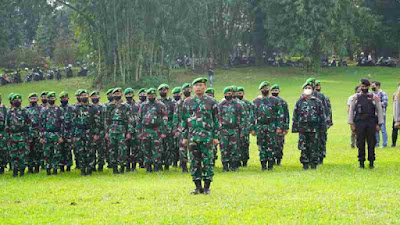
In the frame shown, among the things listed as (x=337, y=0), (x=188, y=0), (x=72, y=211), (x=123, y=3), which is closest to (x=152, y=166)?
(x=72, y=211)

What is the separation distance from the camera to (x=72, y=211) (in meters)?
10.5

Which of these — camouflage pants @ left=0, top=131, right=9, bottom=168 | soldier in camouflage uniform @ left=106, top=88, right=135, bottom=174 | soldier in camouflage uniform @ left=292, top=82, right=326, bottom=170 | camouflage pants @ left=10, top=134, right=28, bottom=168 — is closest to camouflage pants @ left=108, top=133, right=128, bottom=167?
soldier in camouflage uniform @ left=106, top=88, right=135, bottom=174

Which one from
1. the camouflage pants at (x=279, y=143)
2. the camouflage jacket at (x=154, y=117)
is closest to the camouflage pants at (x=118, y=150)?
the camouflage jacket at (x=154, y=117)

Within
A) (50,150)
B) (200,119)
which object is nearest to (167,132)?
(50,150)

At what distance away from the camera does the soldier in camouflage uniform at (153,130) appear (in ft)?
52.6

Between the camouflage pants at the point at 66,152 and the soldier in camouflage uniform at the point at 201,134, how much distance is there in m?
5.27

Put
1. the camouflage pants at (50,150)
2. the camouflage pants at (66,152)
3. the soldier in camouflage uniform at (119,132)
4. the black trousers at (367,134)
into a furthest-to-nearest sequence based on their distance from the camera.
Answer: the camouflage pants at (66,152) → the camouflage pants at (50,150) → the soldier in camouflage uniform at (119,132) → the black trousers at (367,134)

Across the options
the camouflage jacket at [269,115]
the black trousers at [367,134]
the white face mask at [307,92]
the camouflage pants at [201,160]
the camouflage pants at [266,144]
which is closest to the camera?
the camouflage pants at [201,160]

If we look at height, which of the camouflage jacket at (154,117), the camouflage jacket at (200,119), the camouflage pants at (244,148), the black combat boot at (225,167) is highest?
the camouflage jacket at (200,119)

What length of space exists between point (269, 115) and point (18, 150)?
6114 mm

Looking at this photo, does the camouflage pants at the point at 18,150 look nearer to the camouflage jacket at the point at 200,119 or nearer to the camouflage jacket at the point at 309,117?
the camouflage jacket at the point at 200,119

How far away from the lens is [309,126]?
15.2 m

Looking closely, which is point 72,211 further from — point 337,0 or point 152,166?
point 337,0

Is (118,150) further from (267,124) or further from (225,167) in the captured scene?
(267,124)
